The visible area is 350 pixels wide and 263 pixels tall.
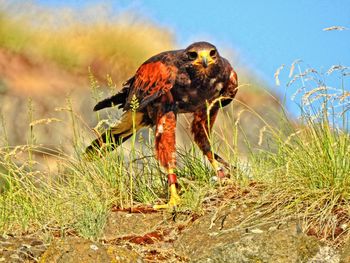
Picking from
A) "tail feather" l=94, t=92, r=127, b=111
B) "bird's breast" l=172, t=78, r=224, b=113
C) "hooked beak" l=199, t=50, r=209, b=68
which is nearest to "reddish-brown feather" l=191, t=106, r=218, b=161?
"bird's breast" l=172, t=78, r=224, b=113

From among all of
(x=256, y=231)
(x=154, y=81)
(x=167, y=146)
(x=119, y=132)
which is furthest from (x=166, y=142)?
(x=256, y=231)

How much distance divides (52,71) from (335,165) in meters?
13.4

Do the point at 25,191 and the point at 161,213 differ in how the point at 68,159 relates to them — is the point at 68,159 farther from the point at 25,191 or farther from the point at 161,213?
the point at 161,213

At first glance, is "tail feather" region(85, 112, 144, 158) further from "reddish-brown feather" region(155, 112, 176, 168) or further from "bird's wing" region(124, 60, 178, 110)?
"reddish-brown feather" region(155, 112, 176, 168)

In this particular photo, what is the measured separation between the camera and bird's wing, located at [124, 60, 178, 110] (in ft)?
26.1


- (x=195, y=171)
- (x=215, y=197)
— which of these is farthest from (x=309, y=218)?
(x=195, y=171)

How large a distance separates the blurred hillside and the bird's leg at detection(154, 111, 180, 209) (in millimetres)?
8981

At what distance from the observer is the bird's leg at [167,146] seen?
7.62 metres

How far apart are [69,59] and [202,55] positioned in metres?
12.5

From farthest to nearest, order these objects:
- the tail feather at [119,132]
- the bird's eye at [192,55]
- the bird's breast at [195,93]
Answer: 1. the tail feather at [119,132]
2. the bird's breast at [195,93]
3. the bird's eye at [192,55]

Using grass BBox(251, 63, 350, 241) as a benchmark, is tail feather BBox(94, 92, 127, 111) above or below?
above

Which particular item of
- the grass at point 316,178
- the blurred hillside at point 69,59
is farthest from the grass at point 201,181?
the blurred hillside at point 69,59

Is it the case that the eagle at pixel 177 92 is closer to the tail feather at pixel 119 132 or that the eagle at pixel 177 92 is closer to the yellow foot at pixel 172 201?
the yellow foot at pixel 172 201

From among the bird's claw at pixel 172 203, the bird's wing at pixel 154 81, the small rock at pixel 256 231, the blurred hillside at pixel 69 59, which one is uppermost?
the blurred hillside at pixel 69 59
